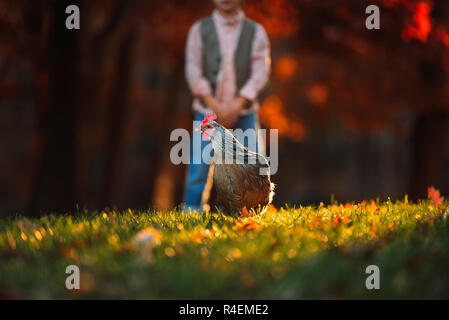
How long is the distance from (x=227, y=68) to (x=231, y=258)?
2841 mm

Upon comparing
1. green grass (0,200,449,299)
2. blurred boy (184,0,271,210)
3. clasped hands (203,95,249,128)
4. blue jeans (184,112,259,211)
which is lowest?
green grass (0,200,449,299)

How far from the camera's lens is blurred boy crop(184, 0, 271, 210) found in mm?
5203

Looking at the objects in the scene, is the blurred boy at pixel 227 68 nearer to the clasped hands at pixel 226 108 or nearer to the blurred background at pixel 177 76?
the clasped hands at pixel 226 108

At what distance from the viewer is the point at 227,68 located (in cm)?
524

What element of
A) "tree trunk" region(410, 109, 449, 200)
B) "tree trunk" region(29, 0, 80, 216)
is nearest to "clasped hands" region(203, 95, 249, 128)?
"tree trunk" region(29, 0, 80, 216)

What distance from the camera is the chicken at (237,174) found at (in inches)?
160

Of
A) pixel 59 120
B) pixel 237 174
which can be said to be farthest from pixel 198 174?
pixel 59 120

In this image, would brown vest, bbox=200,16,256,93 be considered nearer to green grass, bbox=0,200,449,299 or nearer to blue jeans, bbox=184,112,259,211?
blue jeans, bbox=184,112,259,211

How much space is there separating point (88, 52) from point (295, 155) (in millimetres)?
15638

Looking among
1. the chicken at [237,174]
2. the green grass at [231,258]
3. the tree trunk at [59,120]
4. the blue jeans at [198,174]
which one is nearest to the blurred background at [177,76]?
the tree trunk at [59,120]

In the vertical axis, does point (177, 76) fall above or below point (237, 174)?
above

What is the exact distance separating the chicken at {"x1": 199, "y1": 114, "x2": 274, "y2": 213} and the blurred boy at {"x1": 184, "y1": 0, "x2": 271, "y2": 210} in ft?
3.25

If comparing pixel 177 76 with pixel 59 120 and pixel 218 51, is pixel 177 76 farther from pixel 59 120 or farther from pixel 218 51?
pixel 218 51

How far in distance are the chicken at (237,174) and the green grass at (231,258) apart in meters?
0.24
